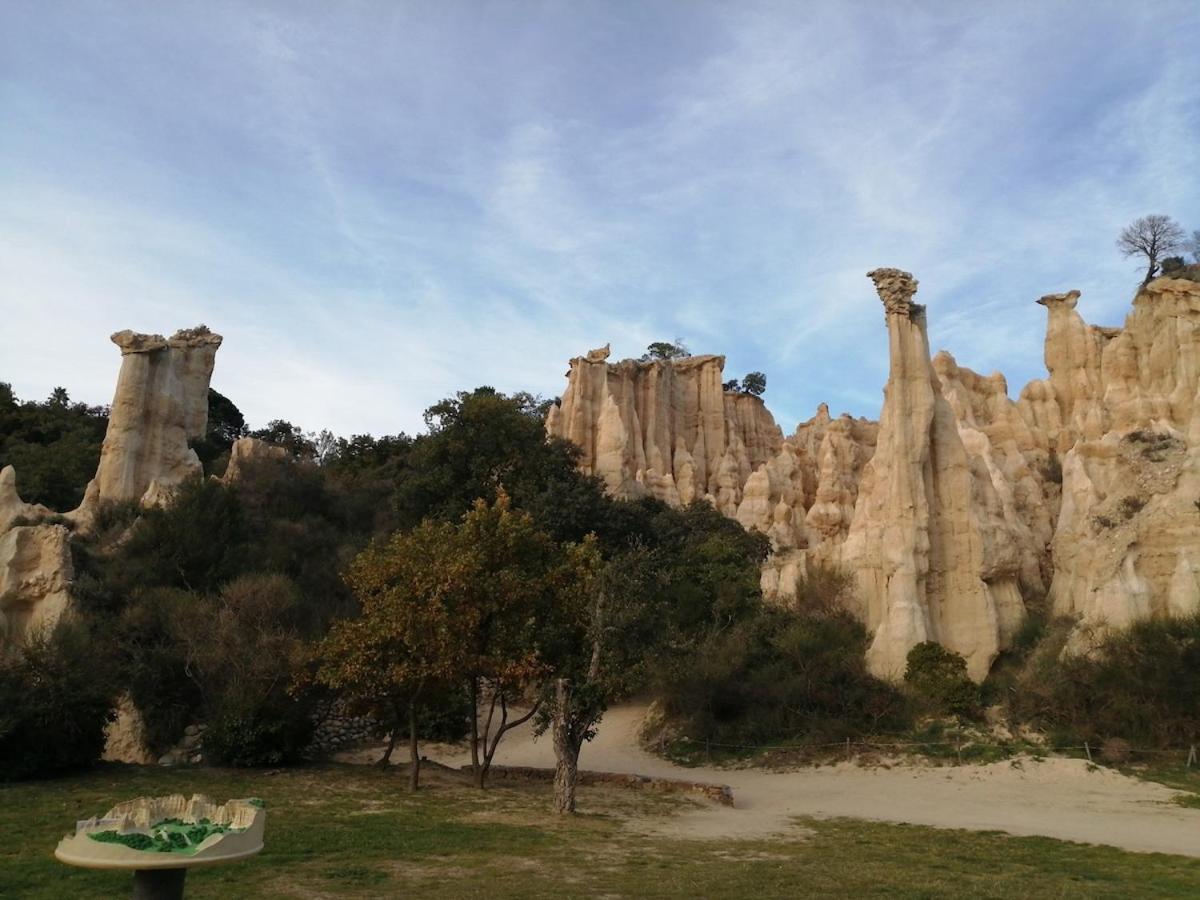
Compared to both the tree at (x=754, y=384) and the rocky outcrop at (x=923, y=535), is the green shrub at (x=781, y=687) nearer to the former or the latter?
the rocky outcrop at (x=923, y=535)

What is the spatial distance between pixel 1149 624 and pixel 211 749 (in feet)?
74.3

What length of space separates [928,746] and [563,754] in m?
11.3

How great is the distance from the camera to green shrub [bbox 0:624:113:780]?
1678cm

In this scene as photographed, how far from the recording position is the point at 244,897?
28.7 feet

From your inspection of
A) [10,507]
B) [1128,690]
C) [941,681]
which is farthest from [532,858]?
[10,507]

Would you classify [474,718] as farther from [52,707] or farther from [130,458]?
[130,458]

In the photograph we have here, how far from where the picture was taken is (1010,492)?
33.1 m

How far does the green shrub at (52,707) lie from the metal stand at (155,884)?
13719 millimetres

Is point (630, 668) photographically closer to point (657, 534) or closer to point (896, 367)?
point (896, 367)

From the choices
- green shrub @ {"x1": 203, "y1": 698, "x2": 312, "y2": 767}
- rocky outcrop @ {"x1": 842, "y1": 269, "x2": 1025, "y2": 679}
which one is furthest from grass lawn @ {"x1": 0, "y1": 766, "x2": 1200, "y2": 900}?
rocky outcrop @ {"x1": 842, "y1": 269, "x2": 1025, "y2": 679}

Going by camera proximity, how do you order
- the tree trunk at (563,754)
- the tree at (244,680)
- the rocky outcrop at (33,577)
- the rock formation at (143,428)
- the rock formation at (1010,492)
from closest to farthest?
1. the tree trunk at (563,754)
2. the tree at (244,680)
3. the rocky outcrop at (33,577)
4. the rock formation at (1010,492)
5. the rock formation at (143,428)

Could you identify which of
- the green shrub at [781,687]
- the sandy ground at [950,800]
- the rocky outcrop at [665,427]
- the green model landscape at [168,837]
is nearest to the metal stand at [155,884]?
the green model landscape at [168,837]

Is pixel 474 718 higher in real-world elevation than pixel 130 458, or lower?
lower

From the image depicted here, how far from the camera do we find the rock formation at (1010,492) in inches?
1002
